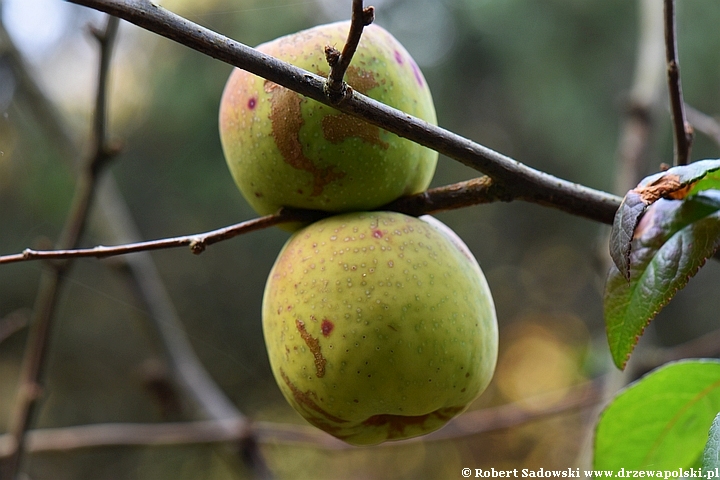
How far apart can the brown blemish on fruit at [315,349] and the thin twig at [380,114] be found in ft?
0.67

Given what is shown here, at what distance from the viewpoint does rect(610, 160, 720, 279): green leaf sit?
0.48 meters

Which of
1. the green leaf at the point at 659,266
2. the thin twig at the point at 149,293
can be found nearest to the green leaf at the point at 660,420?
the green leaf at the point at 659,266

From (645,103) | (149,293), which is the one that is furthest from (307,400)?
(645,103)

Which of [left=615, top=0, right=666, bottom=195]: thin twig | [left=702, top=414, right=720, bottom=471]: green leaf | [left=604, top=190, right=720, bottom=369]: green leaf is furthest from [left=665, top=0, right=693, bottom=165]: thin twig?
[left=615, top=0, right=666, bottom=195]: thin twig

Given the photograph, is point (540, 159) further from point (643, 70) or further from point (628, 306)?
point (628, 306)

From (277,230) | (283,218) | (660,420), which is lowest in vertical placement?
(277,230)

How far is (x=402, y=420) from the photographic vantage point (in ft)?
2.06

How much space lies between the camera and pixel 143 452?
3689 mm

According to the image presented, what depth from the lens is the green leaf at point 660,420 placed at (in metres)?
0.69

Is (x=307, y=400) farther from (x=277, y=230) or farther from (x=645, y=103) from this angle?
(x=277, y=230)

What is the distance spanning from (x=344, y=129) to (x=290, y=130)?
0.17 ft

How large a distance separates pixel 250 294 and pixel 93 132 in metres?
3.24

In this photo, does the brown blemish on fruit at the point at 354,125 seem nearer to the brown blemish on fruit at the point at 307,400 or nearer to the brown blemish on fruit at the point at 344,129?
the brown blemish on fruit at the point at 344,129

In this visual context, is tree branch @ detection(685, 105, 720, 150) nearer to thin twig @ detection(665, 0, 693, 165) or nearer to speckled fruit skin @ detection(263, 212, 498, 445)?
thin twig @ detection(665, 0, 693, 165)
